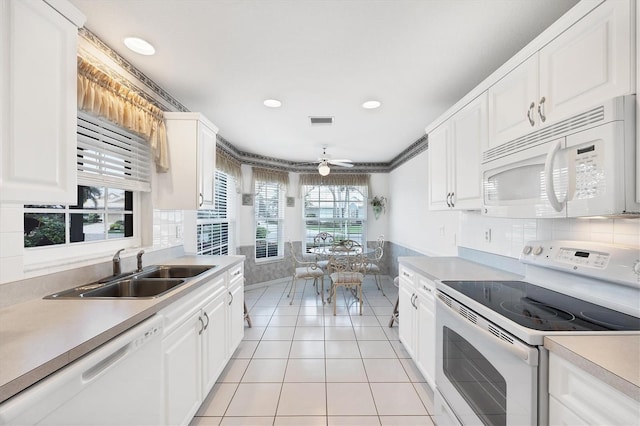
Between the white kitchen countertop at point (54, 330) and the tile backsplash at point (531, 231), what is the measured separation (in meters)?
2.19

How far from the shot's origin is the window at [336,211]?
18.4 ft

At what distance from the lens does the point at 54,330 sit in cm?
99

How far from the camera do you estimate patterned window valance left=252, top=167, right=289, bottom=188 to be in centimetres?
491

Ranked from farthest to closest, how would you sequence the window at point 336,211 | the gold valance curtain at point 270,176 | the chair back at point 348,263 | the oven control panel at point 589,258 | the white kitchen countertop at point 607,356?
the window at point 336,211 < the gold valance curtain at point 270,176 < the chair back at point 348,263 < the oven control panel at point 589,258 < the white kitchen countertop at point 607,356

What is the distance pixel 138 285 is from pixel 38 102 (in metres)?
1.20

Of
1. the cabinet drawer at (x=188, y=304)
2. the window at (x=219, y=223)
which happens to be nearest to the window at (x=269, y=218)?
the window at (x=219, y=223)

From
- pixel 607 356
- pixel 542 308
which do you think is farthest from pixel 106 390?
pixel 542 308

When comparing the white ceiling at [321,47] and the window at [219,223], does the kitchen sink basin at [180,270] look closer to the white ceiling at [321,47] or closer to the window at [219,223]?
the window at [219,223]

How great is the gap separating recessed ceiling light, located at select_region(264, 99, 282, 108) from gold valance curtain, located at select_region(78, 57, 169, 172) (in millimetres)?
932

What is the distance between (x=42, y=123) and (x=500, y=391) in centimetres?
217

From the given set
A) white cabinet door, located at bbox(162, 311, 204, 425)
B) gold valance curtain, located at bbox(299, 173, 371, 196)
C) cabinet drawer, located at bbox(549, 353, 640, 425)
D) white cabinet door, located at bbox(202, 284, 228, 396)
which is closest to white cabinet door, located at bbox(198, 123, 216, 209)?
white cabinet door, located at bbox(202, 284, 228, 396)

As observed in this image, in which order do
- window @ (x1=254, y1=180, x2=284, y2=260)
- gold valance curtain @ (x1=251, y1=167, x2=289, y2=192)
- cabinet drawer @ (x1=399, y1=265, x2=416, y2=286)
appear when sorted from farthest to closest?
1. window @ (x1=254, y1=180, x2=284, y2=260)
2. gold valance curtain @ (x1=251, y1=167, x2=289, y2=192)
3. cabinet drawer @ (x1=399, y1=265, x2=416, y2=286)

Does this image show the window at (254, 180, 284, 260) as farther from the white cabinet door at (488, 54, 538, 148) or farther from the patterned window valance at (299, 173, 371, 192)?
the white cabinet door at (488, 54, 538, 148)

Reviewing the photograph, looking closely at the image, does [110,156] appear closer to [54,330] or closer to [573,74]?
[54,330]
